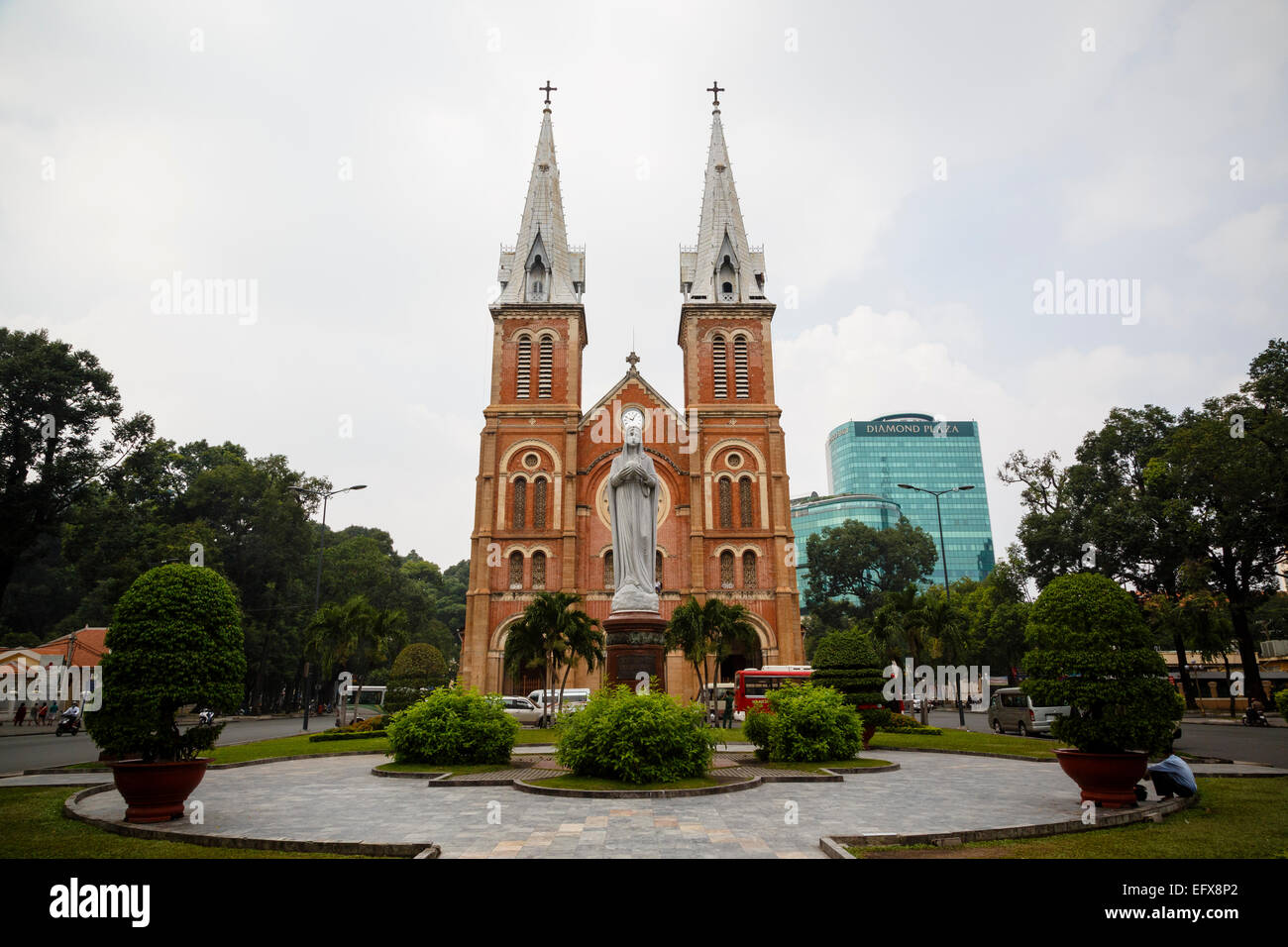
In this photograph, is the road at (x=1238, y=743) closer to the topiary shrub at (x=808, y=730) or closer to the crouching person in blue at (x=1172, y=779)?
the crouching person in blue at (x=1172, y=779)

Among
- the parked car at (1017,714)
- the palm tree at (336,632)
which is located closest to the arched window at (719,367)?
the parked car at (1017,714)

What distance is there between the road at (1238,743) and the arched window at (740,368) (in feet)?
79.0

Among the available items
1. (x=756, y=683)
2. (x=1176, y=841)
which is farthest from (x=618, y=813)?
(x=756, y=683)

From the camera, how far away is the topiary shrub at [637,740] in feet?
35.0

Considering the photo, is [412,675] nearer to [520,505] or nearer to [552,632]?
[552,632]

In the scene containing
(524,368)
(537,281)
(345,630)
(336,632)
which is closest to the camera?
(345,630)

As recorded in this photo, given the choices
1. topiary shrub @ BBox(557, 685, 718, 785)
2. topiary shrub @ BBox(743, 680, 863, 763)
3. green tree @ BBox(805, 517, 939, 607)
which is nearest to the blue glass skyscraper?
green tree @ BBox(805, 517, 939, 607)

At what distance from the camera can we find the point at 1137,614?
8906mm

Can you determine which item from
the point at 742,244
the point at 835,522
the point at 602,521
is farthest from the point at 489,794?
the point at 835,522

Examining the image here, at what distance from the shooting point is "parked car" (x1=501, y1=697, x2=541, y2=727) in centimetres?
2903

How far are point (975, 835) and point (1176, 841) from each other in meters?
1.81

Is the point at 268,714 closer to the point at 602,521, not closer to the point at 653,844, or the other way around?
the point at 602,521

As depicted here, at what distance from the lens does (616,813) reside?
869cm
